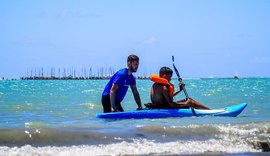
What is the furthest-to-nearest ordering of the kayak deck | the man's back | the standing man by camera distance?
the man's back
the kayak deck
the standing man

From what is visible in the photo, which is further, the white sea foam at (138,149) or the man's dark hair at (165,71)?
the man's dark hair at (165,71)

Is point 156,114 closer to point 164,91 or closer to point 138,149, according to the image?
point 164,91

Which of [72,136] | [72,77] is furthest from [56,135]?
[72,77]

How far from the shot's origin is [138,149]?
6953 mm

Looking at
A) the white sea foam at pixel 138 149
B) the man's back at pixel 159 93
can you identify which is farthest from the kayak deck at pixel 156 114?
the white sea foam at pixel 138 149

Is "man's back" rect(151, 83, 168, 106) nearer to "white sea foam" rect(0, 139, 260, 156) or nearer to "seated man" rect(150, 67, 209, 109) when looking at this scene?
"seated man" rect(150, 67, 209, 109)

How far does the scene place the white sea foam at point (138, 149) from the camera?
22.1 feet

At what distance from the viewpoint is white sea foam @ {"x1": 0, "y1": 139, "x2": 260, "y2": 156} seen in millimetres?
6746

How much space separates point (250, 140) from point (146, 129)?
1960 mm

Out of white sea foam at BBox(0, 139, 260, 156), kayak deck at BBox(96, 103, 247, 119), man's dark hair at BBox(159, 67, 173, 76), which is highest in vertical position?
man's dark hair at BBox(159, 67, 173, 76)

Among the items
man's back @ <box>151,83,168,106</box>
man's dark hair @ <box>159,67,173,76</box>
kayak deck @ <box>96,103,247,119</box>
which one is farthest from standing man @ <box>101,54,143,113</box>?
man's dark hair @ <box>159,67,173,76</box>

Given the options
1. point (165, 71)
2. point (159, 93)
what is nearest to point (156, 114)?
point (159, 93)

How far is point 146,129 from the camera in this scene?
8664 mm

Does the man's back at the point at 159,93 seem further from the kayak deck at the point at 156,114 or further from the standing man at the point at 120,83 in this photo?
the standing man at the point at 120,83
